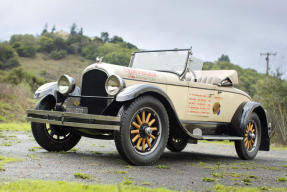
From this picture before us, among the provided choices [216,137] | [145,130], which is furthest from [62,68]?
[145,130]

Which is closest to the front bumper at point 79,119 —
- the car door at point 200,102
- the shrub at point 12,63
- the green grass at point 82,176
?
the green grass at point 82,176

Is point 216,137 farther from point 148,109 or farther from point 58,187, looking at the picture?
point 58,187

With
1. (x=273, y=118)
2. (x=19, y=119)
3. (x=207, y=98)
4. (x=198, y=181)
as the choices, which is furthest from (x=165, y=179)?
(x=19, y=119)

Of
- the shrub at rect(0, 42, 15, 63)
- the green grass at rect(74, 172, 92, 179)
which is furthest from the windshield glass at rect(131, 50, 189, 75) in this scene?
the shrub at rect(0, 42, 15, 63)

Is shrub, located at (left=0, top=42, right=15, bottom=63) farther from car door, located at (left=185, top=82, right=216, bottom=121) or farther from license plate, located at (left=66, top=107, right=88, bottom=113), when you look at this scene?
license plate, located at (left=66, top=107, right=88, bottom=113)

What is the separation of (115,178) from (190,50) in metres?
4.10

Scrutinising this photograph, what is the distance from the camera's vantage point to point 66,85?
6.66 m

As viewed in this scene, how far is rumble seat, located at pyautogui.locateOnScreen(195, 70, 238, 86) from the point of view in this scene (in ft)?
27.2

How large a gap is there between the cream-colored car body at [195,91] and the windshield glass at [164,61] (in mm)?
395

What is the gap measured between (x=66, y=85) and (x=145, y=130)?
1.76m

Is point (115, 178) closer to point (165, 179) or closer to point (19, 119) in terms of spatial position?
Answer: point (165, 179)

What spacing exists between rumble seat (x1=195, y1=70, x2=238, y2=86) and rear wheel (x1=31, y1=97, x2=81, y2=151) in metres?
3.13

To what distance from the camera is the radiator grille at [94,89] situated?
6223 millimetres

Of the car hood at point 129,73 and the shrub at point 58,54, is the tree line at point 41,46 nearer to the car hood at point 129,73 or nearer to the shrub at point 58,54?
the shrub at point 58,54
